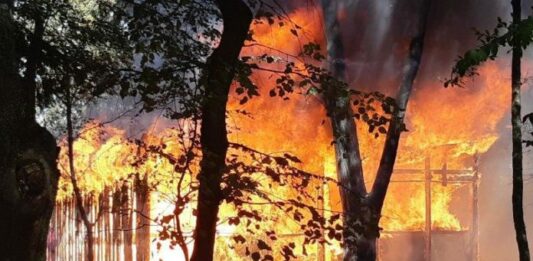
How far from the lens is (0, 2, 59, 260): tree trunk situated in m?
3.87

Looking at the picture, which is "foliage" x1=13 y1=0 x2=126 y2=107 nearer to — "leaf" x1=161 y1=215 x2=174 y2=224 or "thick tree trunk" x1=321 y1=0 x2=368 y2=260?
"leaf" x1=161 y1=215 x2=174 y2=224

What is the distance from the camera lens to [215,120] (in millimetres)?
5242

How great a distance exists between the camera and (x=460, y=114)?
15555 mm

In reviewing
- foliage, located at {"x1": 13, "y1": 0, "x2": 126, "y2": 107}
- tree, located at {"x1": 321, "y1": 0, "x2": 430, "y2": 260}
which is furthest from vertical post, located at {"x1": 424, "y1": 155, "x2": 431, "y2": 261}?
foliage, located at {"x1": 13, "y1": 0, "x2": 126, "y2": 107}

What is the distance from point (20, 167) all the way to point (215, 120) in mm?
1576

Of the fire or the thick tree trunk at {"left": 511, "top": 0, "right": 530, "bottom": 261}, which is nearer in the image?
Answer: the thick tree trunk at {"left": 511, "top": 0, "right": 530, "bottom": 261}

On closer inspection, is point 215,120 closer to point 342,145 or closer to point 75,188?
point 75,188

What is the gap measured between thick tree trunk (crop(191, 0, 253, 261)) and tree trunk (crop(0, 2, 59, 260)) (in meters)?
1.24

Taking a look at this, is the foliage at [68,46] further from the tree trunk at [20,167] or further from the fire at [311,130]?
the fire at [311,130]

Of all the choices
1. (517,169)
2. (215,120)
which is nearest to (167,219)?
(215,120)

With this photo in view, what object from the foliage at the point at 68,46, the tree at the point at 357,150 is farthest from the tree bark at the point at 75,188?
the tree at the point at 357,150

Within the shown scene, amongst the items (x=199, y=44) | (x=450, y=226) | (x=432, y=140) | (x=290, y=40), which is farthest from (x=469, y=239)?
(x=199, y=44)

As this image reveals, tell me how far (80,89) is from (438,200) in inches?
614

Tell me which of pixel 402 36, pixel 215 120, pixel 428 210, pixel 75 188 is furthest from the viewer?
pixel 428 210
